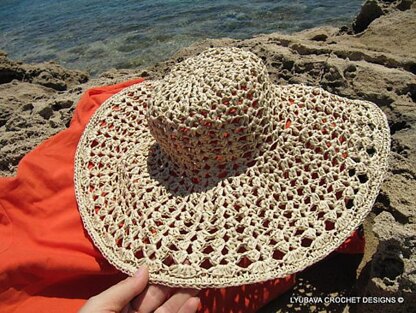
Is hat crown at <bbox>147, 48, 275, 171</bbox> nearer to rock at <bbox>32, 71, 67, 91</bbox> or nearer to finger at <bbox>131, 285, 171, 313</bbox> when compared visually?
finger at <bbox>131, 285, 171, 313</bbox>

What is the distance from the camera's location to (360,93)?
6.44 feet

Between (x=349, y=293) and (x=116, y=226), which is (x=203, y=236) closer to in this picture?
(x=116, y=226)

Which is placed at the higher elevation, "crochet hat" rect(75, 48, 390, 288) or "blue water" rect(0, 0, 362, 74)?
"crochet hat" rect(75, 48, 390, 288)

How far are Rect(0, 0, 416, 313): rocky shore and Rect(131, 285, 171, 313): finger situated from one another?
1.52 ft

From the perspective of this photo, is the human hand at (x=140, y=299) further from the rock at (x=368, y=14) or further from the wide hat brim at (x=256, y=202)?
the rock at (x=368, y=14)

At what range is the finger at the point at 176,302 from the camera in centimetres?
124

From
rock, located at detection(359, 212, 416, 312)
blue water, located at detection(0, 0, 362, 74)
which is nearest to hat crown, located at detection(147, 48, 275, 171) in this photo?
rock, located at detection(359, 212, 416, 312)

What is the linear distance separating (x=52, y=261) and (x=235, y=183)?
2.14 feet

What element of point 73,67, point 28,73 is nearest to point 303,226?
point 28,73

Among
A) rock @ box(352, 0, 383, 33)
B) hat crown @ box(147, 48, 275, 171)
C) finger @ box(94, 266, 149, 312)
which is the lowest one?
finger @ box(94, 266, 149, 312)

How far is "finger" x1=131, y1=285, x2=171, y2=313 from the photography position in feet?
4.07

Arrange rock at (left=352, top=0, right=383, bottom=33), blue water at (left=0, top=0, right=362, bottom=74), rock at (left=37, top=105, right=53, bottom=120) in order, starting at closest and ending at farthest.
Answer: rock at (left=37, top=105, right=53, bottom=120)
rock at (left=352, top=0, right=383, bottom=33)
blue water at (left=0, top=0, right=362, bottom=74)

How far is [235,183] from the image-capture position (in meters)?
1.34

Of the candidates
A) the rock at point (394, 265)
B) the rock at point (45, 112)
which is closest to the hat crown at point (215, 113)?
the rock at point (394, 265)
